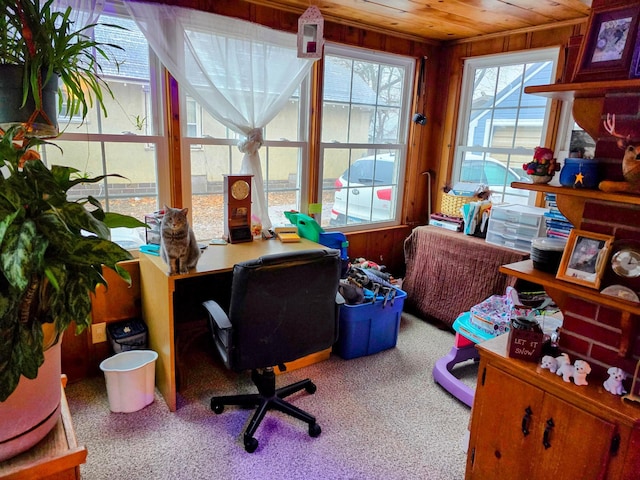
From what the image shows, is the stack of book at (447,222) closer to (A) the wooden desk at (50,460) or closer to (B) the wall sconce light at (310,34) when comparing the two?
(B) the wall sconce light at (310,34)

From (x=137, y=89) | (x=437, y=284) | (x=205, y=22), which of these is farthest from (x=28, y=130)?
(x=437, y=284)

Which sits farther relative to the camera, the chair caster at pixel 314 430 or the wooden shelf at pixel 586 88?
the chair caster at pixel 314 430

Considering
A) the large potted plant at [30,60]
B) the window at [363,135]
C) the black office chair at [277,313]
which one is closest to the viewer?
the large potted plant at [30,60]

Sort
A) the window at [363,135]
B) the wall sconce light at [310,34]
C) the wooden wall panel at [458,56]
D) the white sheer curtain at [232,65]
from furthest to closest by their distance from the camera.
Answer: the window at [363,135] → the wooden wall panel at [458,56] → the white sheer curtain at [232,65] → the wall sconce light at [310,34]

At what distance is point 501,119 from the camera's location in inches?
134

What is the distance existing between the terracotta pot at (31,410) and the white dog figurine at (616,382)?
5.16 feet

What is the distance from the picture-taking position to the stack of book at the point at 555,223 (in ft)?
8.66

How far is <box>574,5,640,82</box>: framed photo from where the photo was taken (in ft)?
4.14

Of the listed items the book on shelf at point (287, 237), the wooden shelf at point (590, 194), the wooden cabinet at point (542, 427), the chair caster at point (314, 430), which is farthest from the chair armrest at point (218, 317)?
the wooden shelf at point (590, 194)

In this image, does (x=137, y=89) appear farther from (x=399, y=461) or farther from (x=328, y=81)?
(x=399, y=461)

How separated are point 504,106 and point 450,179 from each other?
2.39 feet

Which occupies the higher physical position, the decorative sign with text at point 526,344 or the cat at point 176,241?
the cat at point 176,241

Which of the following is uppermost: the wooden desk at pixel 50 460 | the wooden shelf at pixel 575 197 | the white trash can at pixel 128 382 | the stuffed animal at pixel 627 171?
the stuffed animal at pixel 627 171

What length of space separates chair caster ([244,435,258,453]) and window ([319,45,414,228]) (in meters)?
1.87
